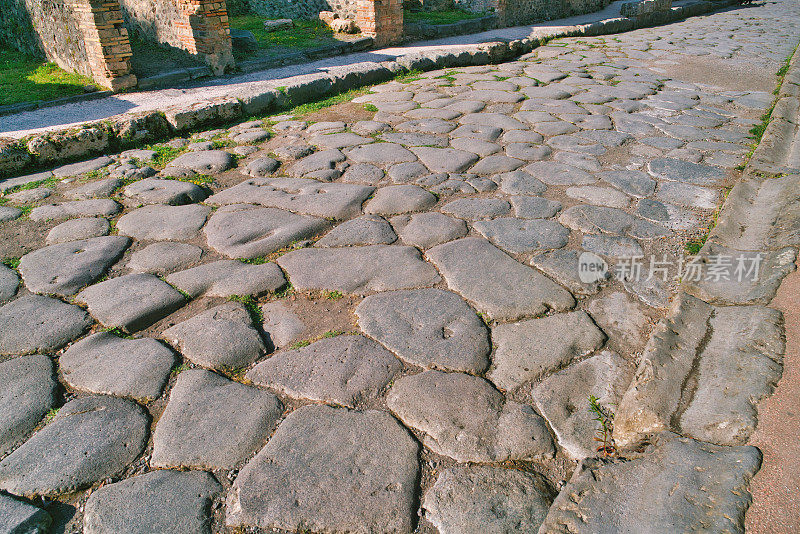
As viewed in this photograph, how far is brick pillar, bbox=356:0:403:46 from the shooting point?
27.6 ft

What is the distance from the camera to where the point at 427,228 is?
2678mm

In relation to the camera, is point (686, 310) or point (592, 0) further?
point (592, 0)

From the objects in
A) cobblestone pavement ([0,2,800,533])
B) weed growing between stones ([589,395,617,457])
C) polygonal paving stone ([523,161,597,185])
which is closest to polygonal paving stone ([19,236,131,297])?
cobblestone pavement ([0,2,800,533])

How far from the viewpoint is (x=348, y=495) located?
4.45 ft

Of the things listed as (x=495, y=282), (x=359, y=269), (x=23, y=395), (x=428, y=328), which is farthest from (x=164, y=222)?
(x=495, y=282)

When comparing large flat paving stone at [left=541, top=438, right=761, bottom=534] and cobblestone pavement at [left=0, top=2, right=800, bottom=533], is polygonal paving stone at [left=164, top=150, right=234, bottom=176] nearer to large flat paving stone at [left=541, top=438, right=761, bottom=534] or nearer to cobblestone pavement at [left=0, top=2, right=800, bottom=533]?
cobblestone pavement at [left=0, top=2, right=800, bottom=533]

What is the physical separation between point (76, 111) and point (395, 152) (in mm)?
3785

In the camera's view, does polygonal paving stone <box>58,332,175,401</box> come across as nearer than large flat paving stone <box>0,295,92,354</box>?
Yes

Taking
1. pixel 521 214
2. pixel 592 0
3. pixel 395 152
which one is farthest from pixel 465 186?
pixel 592 0

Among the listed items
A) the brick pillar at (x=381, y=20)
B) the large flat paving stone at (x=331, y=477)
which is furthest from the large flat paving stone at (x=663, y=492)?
the brick pillar at (x=381, y=20)

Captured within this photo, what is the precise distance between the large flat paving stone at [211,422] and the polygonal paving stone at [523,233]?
135 centimetres

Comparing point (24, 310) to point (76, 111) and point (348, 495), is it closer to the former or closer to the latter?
point (348, 495)

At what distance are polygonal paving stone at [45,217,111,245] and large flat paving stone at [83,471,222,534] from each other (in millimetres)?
1733

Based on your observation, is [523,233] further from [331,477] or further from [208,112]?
[208,112]
